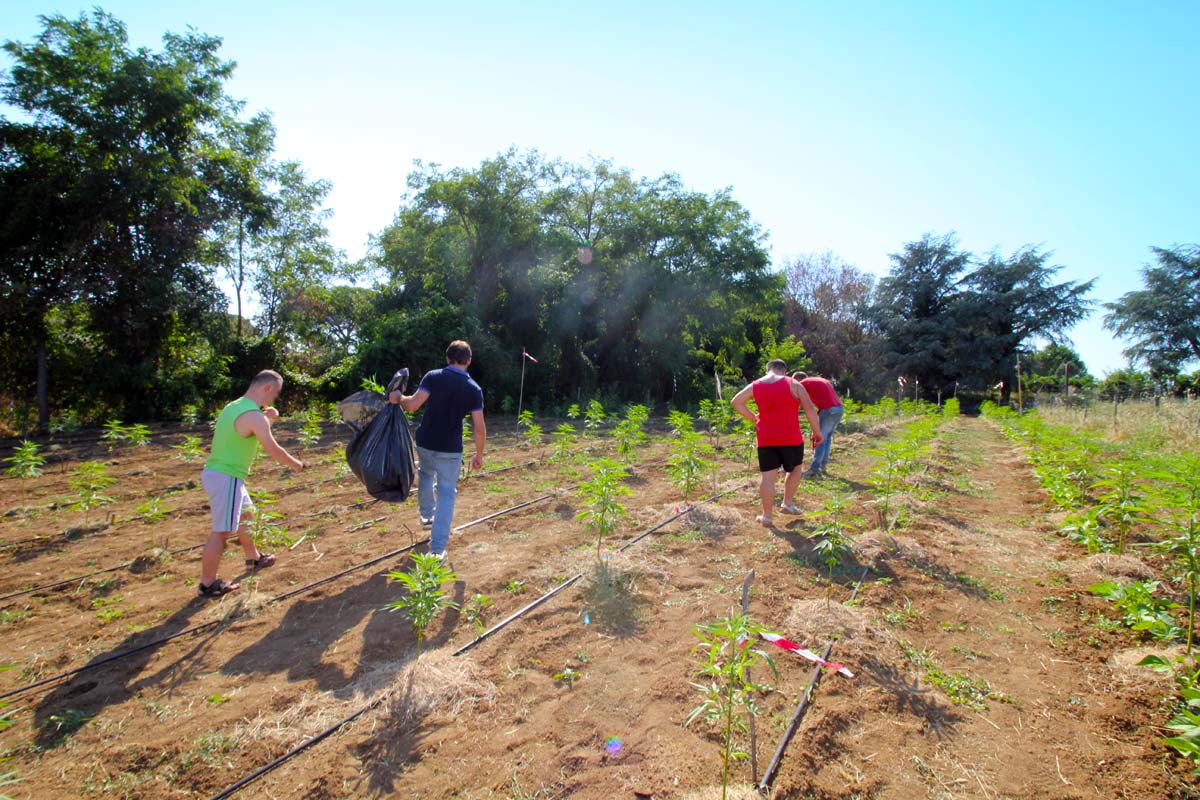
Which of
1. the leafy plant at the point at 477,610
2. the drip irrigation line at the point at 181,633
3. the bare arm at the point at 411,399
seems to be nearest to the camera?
the drip irrigation line at the point at 181,633

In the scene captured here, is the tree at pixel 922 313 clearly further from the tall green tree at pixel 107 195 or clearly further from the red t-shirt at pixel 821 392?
the tall green tree at pixel 107 195

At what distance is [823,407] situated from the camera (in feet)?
25.0

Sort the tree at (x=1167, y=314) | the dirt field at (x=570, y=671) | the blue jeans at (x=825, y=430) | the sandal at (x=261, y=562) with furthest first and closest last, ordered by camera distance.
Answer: the tree at (x=1167, y=314), the blue jeans at (x=825, y=430), the sandal at (x=261, y=562), the dirt field at (x=570, y=671)

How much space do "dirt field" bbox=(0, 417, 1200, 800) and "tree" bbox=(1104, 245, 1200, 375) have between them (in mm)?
31789

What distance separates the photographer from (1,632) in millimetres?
3385

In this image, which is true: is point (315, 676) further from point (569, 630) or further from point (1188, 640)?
point (1188, 640)

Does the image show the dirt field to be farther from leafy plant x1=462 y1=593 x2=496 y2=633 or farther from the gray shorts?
the gray shorts

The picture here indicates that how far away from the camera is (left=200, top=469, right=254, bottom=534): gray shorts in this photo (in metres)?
3.71

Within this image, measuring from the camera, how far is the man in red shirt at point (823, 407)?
24.5 ft

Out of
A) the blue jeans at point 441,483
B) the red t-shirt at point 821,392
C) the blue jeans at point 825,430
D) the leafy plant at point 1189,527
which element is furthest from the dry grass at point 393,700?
the blue jeans at point 825,430

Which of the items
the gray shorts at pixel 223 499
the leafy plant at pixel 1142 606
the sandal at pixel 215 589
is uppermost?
the gray shorts at pixel 223 499

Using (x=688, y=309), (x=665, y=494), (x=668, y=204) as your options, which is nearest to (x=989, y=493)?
(x=665, y=494)

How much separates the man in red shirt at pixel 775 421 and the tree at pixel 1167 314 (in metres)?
33.4

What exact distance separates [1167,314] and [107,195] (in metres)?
40.7
